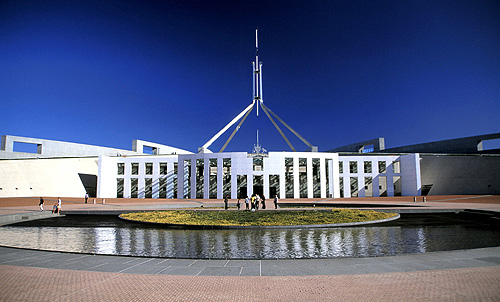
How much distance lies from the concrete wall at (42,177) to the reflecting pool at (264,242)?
4683 centimetres


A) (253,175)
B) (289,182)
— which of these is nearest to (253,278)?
(253,175)

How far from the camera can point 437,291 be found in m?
5.12

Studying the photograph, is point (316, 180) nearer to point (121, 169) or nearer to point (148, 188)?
point (148, 188)

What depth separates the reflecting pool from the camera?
8.50 m

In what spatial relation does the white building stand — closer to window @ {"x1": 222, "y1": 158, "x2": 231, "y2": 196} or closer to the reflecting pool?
window @ {"x1": 222, "y1": 158, "x2": 231, "y2": 196}

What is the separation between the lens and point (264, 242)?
10.3 m

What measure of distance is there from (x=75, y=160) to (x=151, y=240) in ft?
166

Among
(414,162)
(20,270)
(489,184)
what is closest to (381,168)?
(414,162)

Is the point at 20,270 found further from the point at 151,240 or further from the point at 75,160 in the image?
the point at 75,160

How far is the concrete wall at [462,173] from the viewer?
172 ft

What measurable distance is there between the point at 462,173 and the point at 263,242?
5675 cm

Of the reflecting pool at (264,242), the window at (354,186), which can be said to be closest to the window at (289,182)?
the window at (354,186)

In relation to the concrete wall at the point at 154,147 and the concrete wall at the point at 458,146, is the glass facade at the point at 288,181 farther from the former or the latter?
the concrete wall at the point at 154,147

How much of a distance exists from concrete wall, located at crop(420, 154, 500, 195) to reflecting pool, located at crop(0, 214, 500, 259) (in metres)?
46.9
